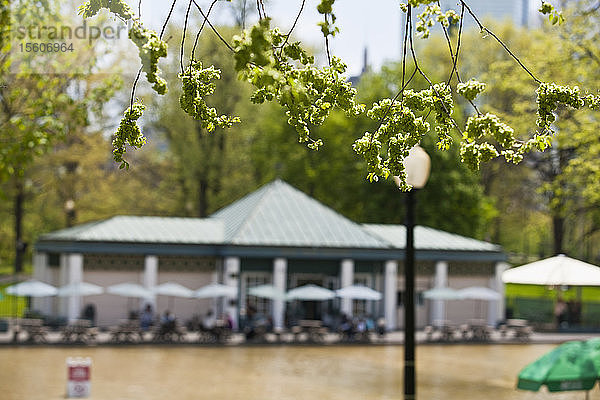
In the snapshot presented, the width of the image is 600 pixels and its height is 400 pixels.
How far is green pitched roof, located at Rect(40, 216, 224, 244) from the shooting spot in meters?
41.3

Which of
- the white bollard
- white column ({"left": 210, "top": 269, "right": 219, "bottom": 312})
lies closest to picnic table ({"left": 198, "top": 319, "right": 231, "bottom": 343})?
white column ({"left": 210, "top": 269, "right": 219, "bottom": 312})

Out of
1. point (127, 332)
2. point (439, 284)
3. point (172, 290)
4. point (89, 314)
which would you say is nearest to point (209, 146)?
point (439, 284)

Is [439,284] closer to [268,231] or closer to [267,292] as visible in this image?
[268,231]

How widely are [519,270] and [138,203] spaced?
148 feet

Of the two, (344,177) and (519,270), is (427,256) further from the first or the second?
(519,270)

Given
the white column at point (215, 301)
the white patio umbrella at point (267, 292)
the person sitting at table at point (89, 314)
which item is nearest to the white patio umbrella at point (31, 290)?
the person sitting at table at point (89, 314)

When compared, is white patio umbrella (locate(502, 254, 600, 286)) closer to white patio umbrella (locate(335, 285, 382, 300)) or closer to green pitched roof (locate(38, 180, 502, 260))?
white patio umbrella (locate(335, 285, 382, 300))

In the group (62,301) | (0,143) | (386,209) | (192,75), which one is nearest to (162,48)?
(192,75)

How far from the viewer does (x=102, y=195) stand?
58031mm

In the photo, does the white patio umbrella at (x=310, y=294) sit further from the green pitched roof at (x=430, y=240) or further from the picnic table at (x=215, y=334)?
the green pitched roof at (x=430, y=240)

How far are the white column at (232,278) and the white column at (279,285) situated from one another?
1631 millimetres

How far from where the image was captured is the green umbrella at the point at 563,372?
13.0 metres

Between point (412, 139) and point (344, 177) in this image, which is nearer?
point (412, 139)

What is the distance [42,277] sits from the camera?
43594 mm
